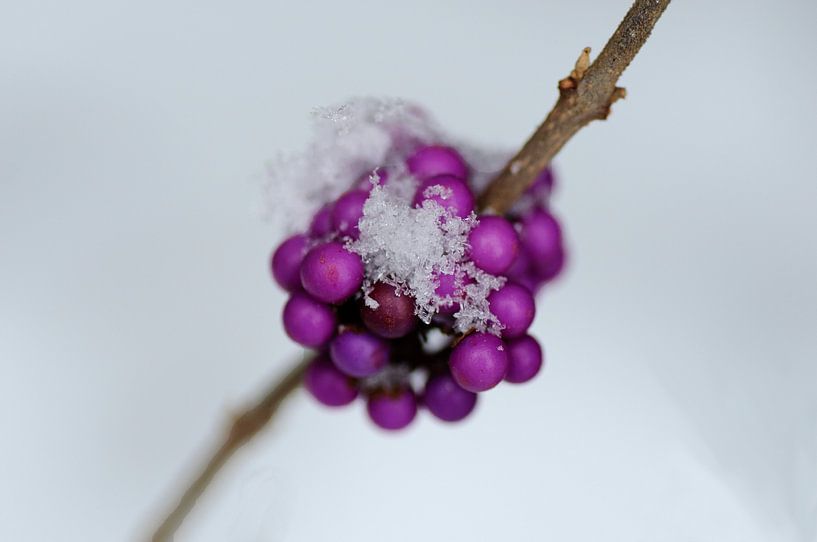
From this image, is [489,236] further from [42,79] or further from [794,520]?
[42,79]

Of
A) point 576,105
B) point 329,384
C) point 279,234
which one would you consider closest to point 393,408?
point 329,384

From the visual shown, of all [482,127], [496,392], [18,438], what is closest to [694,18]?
[482,127]

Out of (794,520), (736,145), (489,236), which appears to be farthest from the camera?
(736,145)

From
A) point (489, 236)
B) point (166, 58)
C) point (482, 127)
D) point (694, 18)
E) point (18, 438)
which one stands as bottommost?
point (18, 438)

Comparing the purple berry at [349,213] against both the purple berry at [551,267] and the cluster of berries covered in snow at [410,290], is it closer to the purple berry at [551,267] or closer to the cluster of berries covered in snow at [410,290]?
the cluster of berries covered in snow at [410,290]

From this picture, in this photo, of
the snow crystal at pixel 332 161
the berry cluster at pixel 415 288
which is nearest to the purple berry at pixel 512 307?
the berry cluster at pixel 415 288

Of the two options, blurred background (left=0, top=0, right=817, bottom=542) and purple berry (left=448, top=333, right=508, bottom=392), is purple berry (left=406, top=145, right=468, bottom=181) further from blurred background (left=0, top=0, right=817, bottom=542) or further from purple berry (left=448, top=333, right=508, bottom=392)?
blurred background (left=0, top=0, right=817, bottom=542)

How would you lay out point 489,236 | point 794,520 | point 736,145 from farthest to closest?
1. point 736,145
2. point 794,520
3. point 489,236

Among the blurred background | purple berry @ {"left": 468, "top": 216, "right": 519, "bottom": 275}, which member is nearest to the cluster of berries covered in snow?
purple berry @ {"left": 468, "top": 216, "right": 519, "bottom": 275}
